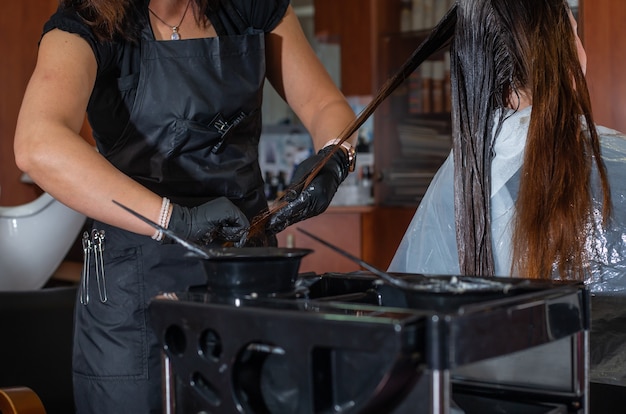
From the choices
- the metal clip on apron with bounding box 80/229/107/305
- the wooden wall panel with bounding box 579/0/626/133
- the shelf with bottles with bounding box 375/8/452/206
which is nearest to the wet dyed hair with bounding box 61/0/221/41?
the metal clip on apron with bounding box 80/229/107/305

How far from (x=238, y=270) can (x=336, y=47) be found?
4.93m

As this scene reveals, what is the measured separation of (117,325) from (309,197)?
50cm

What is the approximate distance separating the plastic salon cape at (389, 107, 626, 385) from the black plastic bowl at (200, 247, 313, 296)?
29.3 inches

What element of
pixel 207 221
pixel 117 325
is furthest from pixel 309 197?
pixel 117 325

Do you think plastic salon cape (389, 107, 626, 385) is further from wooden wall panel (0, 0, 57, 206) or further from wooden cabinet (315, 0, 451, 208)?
wooden cabinet (315, 0, 451, 208)

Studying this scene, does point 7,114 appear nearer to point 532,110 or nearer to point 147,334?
point 147,334

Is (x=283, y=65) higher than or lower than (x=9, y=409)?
higher

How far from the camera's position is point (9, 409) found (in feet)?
5.60

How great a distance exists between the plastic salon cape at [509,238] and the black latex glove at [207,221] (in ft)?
1.74

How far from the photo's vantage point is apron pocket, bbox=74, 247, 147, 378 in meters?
1.66

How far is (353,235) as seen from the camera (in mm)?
4762

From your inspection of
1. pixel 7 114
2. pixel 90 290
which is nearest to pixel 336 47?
pixel 7 114

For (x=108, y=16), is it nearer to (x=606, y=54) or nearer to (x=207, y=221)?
(x=207, y=221)

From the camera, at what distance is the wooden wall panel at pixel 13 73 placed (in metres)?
3.71
